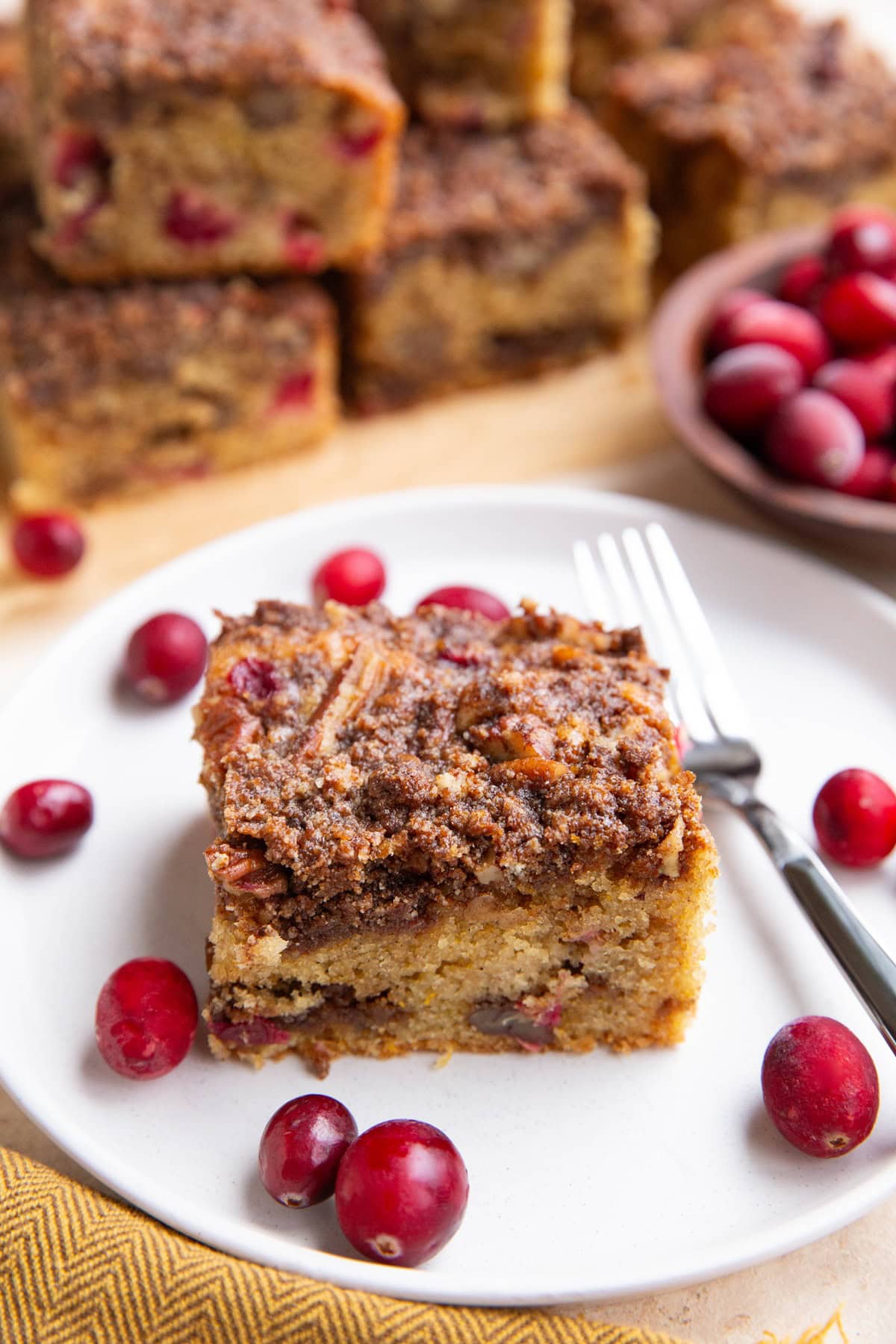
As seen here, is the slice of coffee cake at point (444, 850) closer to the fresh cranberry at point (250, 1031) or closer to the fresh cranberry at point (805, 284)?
the fresh cranberry at point (250, 1031)

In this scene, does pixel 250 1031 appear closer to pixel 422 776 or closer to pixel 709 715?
pixel 422 776

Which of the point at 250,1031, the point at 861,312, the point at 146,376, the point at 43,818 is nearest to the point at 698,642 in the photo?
the point at 861,312

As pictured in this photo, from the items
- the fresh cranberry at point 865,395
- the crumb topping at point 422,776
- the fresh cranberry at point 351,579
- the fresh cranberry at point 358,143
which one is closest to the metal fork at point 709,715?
the crumb topping at point 422,776

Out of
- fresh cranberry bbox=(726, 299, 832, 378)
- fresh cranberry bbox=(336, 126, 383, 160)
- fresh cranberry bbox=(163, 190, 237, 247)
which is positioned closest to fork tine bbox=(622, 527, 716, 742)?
fresh cranberry bbox=(726, 299, 832, 378)

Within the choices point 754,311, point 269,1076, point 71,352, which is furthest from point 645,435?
point 269,1076

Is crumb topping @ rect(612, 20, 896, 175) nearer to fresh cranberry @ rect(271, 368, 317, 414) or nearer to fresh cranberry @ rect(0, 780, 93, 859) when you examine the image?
fresh cranberry @ rect(271, 368, 317, 414)

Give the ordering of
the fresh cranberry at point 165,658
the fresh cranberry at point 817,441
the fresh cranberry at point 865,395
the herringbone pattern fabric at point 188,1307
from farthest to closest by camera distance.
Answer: the fresh cranberry at point 865,395 → the fresh cranberry at point 817,441 → the fresh cranberry at point 165,658 → the herringbone pattern fabric at point 188,1307
